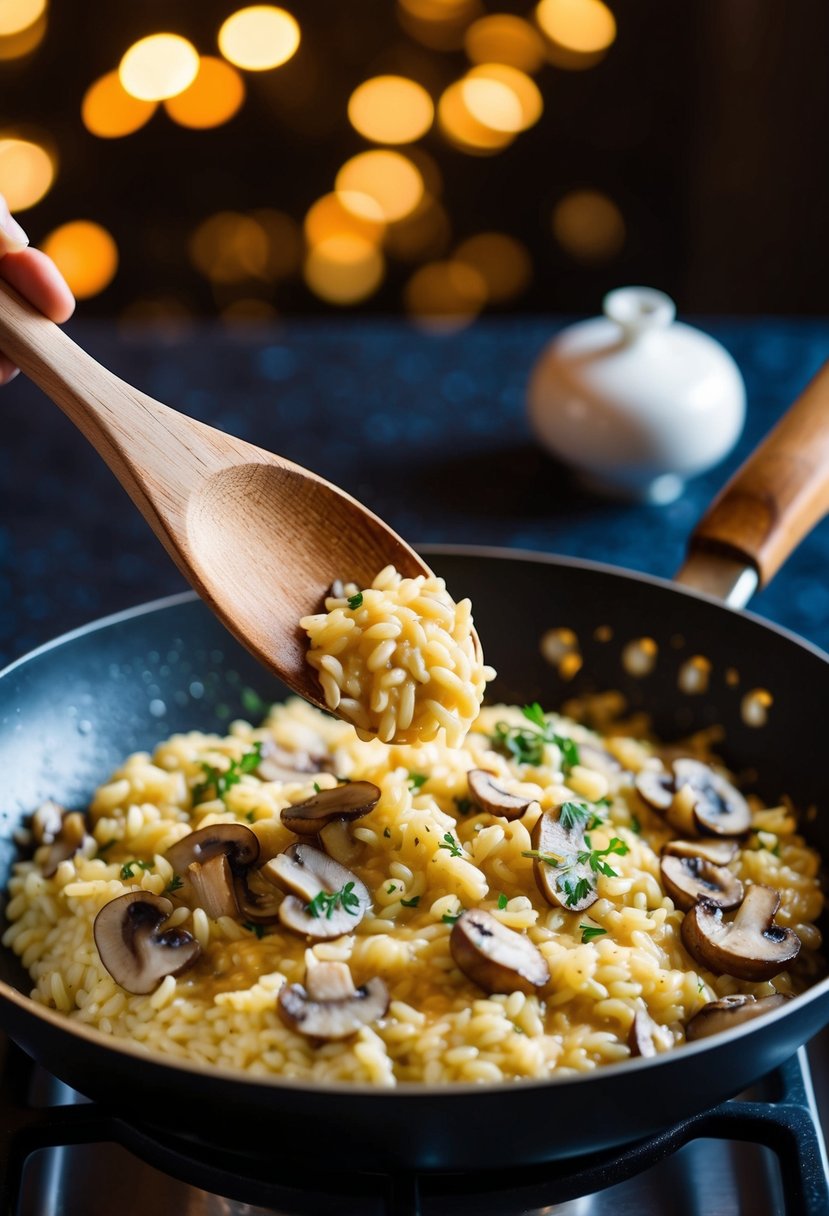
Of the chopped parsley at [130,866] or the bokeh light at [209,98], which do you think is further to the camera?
the bokeh light at [209,98]

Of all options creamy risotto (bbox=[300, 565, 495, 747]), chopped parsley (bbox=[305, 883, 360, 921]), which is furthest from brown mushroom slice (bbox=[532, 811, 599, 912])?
chopped parsley (bbox=[305, 883, 360, 921])

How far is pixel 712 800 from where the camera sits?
310 cm

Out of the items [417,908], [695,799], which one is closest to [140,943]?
[417,908]

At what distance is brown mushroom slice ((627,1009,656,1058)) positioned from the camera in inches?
92.2

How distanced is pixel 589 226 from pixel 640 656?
4.64 metres

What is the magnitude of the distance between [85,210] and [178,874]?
558 centimetres

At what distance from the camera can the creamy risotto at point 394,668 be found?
2.73 meters

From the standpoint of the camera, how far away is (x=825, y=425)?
3.43 meters

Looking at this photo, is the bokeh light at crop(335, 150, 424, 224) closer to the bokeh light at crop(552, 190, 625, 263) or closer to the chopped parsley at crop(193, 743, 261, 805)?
the bokeh light at crop(552, 190, 625, 263)

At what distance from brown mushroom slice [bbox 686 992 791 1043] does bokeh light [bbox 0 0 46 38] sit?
6108 mm

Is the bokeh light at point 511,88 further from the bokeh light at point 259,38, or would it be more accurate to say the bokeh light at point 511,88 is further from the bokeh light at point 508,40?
the bokeh light at point 259,38

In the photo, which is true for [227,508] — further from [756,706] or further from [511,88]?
[511,88]

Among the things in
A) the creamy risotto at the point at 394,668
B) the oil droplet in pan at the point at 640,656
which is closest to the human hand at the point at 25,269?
the creamy risotto at the point at 394,668

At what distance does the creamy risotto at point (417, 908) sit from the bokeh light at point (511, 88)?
15.8 feet
